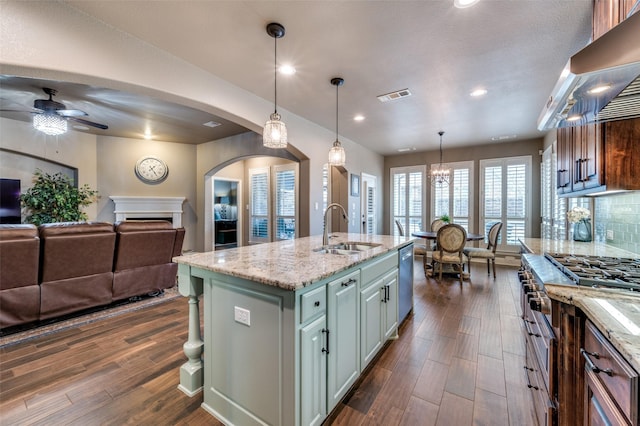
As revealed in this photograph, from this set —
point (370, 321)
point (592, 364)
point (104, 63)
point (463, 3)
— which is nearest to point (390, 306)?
point (370, 321)

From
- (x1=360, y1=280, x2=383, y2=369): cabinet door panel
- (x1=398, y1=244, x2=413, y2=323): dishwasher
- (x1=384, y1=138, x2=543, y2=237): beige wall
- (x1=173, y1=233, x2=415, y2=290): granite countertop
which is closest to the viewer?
(x1=173, y1=233, x2=415, y2=290): granite countertop

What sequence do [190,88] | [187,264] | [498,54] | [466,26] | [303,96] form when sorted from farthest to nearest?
[303,96] < [190,88] < [498,54] < [466,26] < [187,264]

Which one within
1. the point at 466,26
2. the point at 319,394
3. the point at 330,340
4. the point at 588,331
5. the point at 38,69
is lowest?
the point at 319,394

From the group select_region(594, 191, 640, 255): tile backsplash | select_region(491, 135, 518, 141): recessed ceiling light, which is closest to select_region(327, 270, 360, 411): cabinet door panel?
select_region(594, 191, 640, 255): tile backsplash

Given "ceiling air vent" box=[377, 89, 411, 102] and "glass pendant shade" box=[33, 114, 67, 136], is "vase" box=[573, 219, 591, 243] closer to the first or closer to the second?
"ceiling air vent" box=[377, 89, 411, 102]

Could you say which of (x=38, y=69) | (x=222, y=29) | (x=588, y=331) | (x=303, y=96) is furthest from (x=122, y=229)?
(x=588, y=331)

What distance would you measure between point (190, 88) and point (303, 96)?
54.3 inches

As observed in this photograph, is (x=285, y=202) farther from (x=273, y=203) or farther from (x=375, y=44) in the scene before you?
(x=375, y=44)

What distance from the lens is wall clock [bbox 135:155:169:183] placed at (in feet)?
19.5

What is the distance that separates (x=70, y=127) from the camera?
4.95 m

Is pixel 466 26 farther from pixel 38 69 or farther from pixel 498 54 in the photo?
pixel 38 69

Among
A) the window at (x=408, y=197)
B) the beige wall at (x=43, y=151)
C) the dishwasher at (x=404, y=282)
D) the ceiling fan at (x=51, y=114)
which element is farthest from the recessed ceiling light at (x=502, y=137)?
the beige wall at (x=43, y=151)

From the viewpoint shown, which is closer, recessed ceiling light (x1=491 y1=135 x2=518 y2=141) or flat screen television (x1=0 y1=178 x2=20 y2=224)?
flat screen television (x1=0 y1=178 x2=20 y2=224)

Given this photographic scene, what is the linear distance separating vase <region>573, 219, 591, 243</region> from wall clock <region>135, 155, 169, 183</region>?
7.37 metres
